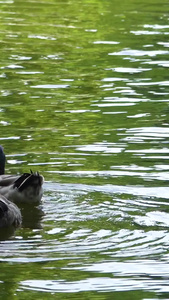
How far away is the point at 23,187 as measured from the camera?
13.0 m

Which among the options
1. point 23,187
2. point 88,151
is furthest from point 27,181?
point 88,151

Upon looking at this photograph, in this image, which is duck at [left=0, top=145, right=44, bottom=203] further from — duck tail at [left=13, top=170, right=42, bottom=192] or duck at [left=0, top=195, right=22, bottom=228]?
duck at [left=0, top=195, right=22, bottom=228]

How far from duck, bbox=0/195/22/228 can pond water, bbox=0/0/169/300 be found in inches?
6.3

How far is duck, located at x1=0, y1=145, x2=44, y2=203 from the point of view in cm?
1259

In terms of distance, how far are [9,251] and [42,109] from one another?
25.1ft

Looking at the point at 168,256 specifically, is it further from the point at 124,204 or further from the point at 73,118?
the point at 73,118

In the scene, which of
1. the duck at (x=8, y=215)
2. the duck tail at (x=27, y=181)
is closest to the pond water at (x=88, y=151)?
the duck at (x=8, y=215)

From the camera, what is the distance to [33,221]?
12344mm

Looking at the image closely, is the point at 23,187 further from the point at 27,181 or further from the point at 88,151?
the point at 88,151

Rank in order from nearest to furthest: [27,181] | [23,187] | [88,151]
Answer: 1. [27,181]
2. [23,187]
3. [88,151]

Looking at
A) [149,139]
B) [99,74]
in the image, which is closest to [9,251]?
[149,139]

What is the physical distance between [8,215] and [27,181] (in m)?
1.01

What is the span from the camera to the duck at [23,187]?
41.3ft

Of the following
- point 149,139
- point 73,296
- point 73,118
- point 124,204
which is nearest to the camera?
point 73,296
